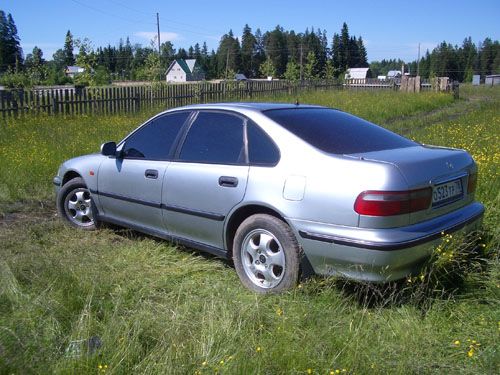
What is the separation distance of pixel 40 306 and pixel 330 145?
7.43 ft

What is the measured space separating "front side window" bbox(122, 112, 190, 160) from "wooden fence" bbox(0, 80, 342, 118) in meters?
11.0

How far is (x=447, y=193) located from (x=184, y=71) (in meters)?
99.3

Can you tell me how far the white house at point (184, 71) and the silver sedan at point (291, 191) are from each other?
94.2 meters

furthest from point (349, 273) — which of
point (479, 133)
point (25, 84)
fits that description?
point (25, 84)

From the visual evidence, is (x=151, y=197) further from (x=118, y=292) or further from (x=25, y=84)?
(x=25, y=84)

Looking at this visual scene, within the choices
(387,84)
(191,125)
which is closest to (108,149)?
(191,125)

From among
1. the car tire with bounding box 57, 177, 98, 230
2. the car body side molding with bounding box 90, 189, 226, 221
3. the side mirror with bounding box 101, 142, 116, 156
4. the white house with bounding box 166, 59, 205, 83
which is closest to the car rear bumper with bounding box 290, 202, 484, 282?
the car body side molding with bounding box 90, 189, 226, 221

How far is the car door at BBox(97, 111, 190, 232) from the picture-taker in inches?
179

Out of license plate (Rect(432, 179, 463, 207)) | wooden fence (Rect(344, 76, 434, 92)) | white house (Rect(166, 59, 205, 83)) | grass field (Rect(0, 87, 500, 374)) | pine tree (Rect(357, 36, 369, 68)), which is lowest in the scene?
grass field (Rect(0, 87, 500, 374))

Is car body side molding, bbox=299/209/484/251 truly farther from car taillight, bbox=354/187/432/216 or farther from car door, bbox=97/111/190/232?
car door, bbox=97/111/190/232

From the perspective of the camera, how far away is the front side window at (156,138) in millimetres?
4605

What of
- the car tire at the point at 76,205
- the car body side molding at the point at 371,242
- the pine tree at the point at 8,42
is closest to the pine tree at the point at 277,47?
the pine tree at the point at 8,42

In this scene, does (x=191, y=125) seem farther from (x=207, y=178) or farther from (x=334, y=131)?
(x=334, y=131)

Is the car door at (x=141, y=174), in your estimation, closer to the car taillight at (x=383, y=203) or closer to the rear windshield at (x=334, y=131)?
the rear windshield at (x=334, y=131)
